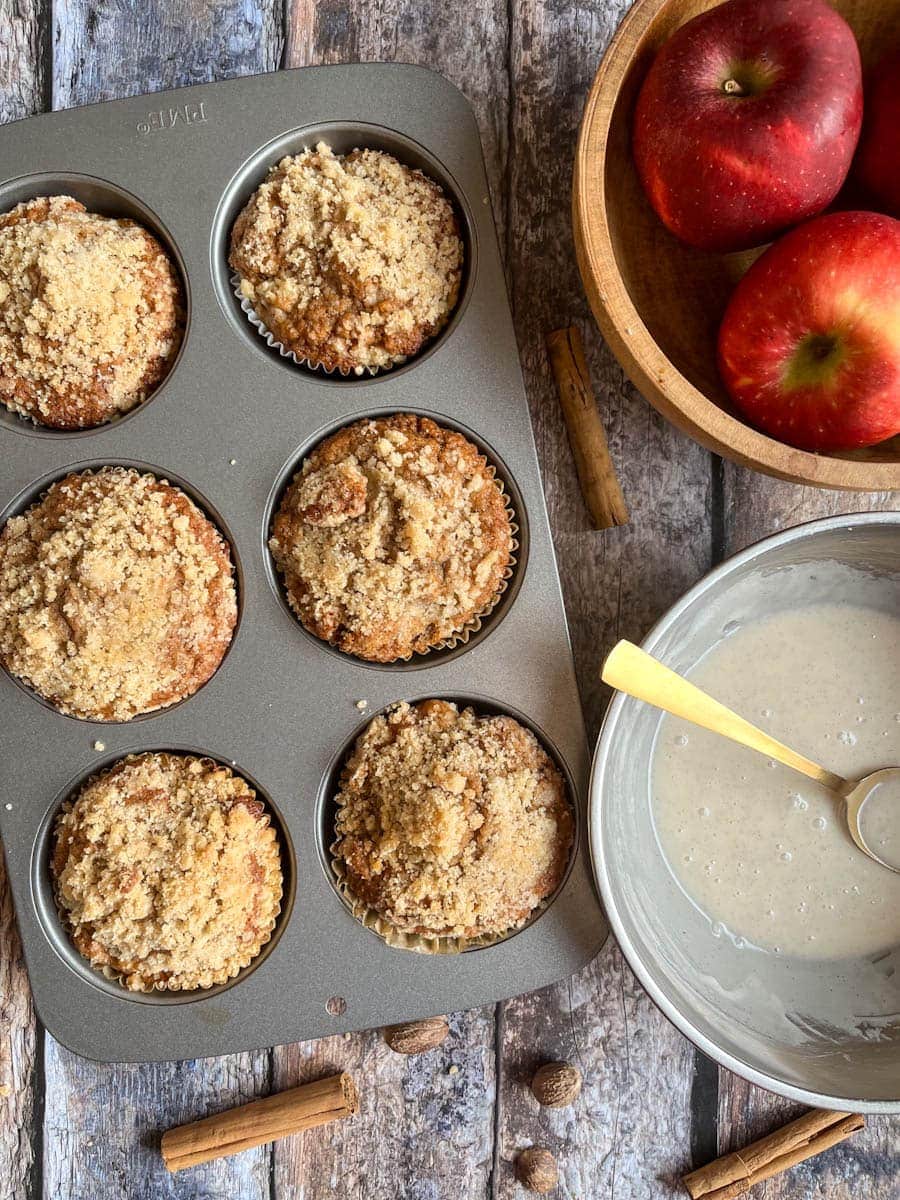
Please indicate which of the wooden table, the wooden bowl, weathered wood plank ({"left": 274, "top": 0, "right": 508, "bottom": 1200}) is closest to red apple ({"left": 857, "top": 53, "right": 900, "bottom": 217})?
the wooden bowl

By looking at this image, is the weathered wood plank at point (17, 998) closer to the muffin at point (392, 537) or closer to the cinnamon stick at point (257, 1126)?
the cinnamon stick at point (257, 1126)

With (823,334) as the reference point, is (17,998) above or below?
below

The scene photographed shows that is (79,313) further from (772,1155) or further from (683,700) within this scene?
(772,1155)

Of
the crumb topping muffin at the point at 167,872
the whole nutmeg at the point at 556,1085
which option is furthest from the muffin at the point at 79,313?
the whole nutmeg at the point at 556,1085

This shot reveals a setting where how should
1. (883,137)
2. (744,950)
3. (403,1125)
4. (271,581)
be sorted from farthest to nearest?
(403,1125) < (744,950) < (271,581) < (883,137)

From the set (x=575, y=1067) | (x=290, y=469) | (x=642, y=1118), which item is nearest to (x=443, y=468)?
(x=290, y=469)

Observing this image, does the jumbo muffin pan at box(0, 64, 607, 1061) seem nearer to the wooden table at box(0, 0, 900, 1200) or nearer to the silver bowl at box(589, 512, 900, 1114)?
the silver bowl at box(589, 512, 900, 1114)

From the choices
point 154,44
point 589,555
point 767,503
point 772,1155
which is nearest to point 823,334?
point 767,503
